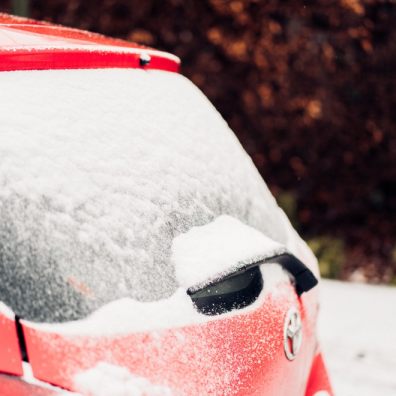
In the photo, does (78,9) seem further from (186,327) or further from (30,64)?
(186,327)

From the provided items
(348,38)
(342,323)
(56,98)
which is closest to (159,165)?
(56,98)

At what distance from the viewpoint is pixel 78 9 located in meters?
6.62

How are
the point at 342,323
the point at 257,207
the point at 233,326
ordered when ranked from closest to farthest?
1. the point at 233,326
2. the point at 257,207
3. the point at 342,323

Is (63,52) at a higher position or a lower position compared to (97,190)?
higher

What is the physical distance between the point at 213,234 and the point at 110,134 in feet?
1.17

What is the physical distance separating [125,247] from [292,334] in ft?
1.87

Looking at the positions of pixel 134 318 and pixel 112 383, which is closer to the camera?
pixel 112 383

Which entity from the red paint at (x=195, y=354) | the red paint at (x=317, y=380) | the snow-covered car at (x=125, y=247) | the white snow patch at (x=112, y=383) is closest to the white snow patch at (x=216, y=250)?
the snow-covered car at (x=125, y=247)

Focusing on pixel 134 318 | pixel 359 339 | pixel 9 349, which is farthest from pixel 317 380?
pixel 359 339

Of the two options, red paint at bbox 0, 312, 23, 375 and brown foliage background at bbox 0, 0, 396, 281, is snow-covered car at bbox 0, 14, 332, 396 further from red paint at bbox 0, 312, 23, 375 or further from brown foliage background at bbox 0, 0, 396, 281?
brown foliage background at bbox 0, 0, 396, 281

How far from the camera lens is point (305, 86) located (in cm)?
720

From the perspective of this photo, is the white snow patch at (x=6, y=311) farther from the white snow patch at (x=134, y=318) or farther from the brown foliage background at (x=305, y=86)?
the brown foliage background at (x=305, y=86)

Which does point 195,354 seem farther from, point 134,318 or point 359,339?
point 359,339

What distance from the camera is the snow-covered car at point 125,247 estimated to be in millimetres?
1411
